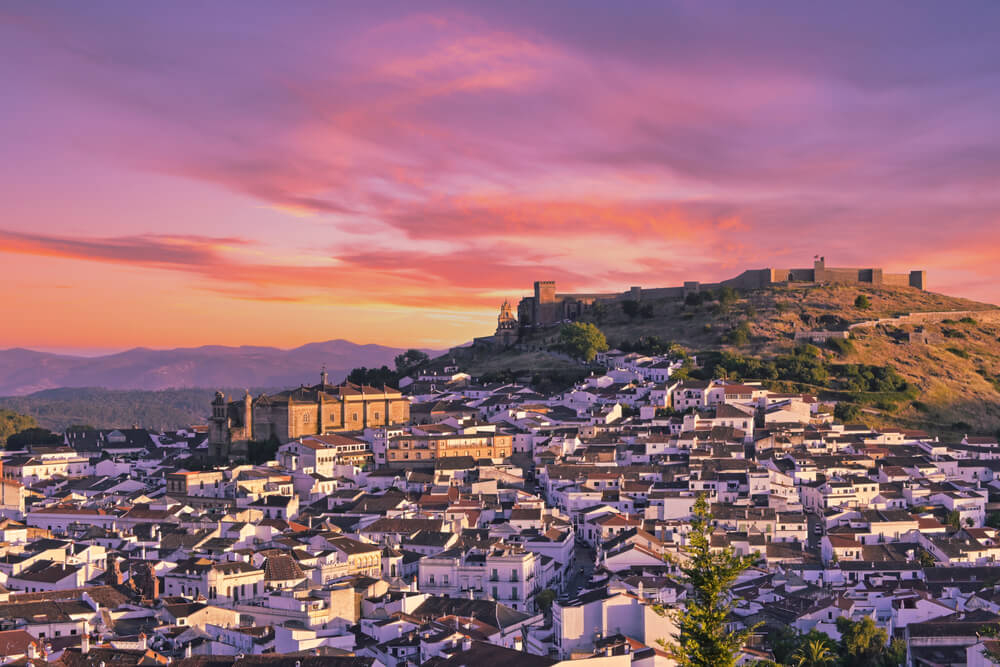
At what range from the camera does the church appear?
5700cm

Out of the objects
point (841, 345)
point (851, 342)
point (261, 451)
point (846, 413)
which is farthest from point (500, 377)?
point (851, 342)

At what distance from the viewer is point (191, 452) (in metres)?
61.5

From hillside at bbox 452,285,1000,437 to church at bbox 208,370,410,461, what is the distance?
60.5 ft

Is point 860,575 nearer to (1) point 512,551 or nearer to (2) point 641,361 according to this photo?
(1) point 512,551

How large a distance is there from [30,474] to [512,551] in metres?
34.1

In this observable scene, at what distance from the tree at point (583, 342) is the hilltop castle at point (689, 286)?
1617 cm

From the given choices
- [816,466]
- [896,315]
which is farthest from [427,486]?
[896,315]

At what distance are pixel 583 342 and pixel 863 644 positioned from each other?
50.1 m

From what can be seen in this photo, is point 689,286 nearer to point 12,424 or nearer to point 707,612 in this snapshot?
point 12,424

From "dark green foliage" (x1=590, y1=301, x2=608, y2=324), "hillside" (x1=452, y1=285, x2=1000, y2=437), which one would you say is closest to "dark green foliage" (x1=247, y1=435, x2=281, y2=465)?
"hillside" (x1=452, y1=285, x2=1000, y2=437)

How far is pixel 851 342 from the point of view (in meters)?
79.5

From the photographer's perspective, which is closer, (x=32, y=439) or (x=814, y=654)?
(x=814, y=654)

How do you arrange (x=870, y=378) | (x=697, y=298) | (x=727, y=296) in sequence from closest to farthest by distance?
(x=870, y=378), (x=727, y=296), (x=697, y=298)

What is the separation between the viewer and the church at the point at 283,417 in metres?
57.0
